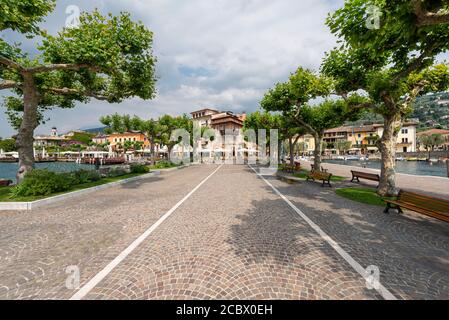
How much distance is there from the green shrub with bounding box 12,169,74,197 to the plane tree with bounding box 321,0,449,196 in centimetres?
1300

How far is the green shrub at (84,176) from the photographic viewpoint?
11916 millimetres

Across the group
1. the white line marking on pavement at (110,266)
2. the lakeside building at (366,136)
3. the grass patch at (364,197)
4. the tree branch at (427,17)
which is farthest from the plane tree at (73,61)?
the lakeside building at (366,136)

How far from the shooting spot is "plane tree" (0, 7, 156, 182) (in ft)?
28.3

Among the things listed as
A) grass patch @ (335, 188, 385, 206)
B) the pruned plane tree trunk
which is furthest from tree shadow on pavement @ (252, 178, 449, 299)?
the pruned plane tree trunk

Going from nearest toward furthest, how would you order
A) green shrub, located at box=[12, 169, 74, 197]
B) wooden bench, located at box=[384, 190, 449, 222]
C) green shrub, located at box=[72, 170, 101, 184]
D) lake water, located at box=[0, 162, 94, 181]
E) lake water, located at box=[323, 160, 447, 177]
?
wooden bench, located at box=[384, 190, 449, 222], green shrub, located at box=[12, 169, 74, 197], green shrub, located at box=[72, 170, 101, 184], lake water, located at box=[0, 162, 94, 181], lake water, located at box=[323, 160, 447, 177]

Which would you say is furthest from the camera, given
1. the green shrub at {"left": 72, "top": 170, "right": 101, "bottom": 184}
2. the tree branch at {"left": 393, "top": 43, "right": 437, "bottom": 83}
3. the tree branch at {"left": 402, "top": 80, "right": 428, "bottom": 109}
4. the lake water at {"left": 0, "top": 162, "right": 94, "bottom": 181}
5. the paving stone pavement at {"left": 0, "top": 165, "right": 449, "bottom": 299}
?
the lake water at {"left": 0, "top": 162, "right": 94, "bottom": 181}

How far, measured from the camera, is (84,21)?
962 cm

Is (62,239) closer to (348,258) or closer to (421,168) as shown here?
(348,258)

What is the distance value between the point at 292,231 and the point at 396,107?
842 centimetres

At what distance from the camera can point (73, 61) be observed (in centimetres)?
895

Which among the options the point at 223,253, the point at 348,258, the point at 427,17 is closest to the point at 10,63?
the point at 223,253

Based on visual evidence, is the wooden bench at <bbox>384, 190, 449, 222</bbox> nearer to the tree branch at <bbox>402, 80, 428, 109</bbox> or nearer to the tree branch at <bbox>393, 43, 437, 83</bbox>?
the tree branch at <bbox>393, 43, 437, 83</bbox>
